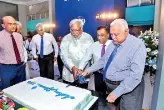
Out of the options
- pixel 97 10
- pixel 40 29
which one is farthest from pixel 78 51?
pixel 97 10

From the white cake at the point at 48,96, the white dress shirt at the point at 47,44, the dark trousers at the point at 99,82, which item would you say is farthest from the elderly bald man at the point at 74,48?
the white dress shirt at the point at 47,44

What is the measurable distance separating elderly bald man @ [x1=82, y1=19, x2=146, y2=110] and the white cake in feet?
0.87

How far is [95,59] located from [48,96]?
1022 millimetres

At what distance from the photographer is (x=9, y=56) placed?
2.12 metres

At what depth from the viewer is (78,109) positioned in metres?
0.99

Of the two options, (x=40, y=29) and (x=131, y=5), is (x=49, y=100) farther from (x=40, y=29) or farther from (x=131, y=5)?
(x=131, y=5)

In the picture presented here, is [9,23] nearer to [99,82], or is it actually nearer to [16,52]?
[16,52]

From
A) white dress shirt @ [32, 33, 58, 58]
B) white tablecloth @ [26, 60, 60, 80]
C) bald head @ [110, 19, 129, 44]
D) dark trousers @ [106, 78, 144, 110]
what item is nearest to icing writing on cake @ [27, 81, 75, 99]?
dark trousers @ [106, 78, 144, 110]

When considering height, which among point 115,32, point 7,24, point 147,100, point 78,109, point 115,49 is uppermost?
point 7,24

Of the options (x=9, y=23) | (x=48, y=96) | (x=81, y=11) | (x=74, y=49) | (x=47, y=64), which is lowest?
(x=47, y=64)

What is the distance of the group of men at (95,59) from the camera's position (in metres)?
1.27


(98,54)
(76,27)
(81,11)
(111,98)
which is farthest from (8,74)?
(81,11)

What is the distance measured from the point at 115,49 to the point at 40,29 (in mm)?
2714

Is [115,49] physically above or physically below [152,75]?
above
